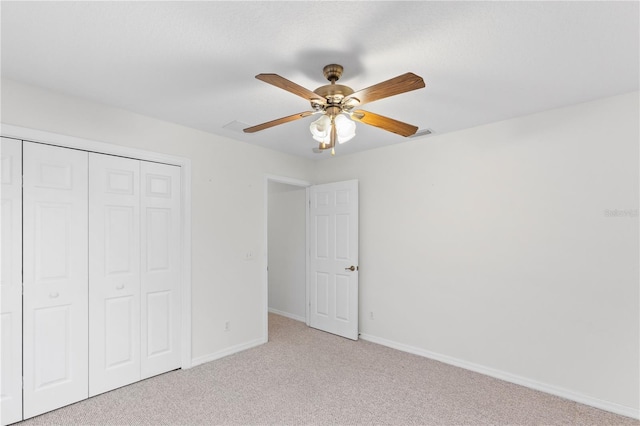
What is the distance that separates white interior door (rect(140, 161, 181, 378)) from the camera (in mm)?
3064

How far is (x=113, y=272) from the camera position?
113 inches

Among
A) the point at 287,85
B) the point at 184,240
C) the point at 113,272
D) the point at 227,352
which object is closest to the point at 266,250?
the point at 184,240

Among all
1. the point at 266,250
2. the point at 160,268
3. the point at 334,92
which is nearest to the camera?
the point at 334,92

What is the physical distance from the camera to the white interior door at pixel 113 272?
2748 mm

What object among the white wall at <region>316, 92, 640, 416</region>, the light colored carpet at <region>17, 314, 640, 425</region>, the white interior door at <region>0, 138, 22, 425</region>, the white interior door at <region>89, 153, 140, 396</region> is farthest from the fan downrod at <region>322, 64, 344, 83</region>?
the light colored carpet at <region>17, 314, 640, 425</region>

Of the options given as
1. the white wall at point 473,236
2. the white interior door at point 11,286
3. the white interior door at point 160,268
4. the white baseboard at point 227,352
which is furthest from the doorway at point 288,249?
the white interior door at point 11,286

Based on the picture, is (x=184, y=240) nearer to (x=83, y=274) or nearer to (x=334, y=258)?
(x=83, y=274)

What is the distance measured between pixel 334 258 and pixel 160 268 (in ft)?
7.05

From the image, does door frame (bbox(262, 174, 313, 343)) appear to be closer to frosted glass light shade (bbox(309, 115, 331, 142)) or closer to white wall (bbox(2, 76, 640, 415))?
white wall (bbox(2, 76, 640, 415))

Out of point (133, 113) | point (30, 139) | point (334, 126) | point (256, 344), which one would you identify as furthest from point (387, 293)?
point (30, 139)

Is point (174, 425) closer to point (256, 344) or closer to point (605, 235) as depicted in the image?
point (256, 344)

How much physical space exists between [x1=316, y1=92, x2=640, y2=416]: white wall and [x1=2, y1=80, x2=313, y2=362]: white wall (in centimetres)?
140

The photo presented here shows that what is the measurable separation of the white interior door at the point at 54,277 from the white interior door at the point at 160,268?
477 mm

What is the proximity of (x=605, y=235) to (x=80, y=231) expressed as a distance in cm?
425
